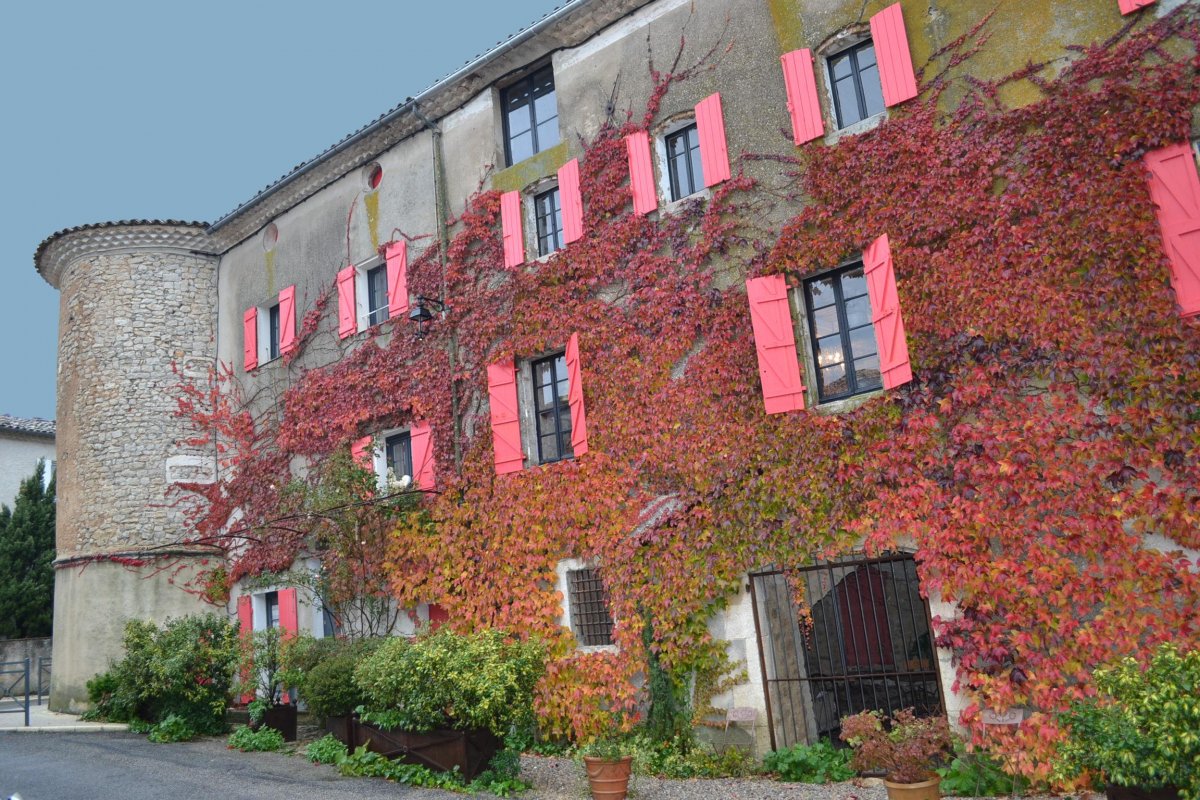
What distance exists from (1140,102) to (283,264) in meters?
12.7

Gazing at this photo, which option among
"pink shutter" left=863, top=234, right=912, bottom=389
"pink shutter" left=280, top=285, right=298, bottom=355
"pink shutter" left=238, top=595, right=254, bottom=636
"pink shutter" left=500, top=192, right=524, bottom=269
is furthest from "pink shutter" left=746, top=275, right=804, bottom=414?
"pink shutter" left=238, top=595, right=254, bottom=636

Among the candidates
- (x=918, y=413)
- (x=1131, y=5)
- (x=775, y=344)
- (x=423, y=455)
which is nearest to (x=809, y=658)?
(x=918, y=413)

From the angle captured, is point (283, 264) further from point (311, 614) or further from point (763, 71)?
point (763, 71)

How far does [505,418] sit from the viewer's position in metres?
11.3

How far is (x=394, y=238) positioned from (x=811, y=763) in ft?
30.8

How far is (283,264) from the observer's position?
15242mm

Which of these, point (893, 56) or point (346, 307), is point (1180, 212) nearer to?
point (893, 56)

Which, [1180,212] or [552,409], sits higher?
[1180,212]

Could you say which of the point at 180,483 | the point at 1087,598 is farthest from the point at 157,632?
the point at 1087,598

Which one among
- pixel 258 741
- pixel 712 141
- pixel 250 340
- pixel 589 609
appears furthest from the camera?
pixel 250 340

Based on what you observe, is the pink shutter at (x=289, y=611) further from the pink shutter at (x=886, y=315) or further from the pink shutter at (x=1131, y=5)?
the pink shutter at (x=1131, y=5)

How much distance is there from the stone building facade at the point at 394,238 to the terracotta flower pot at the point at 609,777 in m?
1.92

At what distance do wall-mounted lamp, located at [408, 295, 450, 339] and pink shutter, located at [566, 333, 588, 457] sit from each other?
225cm

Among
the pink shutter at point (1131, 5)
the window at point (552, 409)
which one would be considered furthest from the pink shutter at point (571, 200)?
the pink shutter at point (1131, 5)
